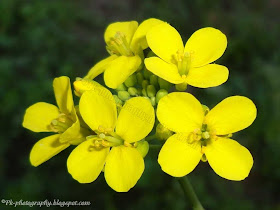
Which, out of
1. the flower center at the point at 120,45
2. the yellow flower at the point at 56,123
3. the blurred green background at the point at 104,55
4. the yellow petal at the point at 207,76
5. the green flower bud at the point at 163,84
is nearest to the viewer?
the yellow petal at the point at 207,76

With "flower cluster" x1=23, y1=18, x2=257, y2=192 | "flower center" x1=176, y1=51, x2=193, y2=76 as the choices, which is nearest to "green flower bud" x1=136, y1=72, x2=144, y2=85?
"flower cluster" x1=23, y1=18, x2=257, y2=192

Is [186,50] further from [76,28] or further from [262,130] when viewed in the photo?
[76,28]

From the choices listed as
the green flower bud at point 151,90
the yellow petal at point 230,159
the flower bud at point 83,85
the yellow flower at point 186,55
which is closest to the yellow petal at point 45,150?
the flower bud at point 83,85

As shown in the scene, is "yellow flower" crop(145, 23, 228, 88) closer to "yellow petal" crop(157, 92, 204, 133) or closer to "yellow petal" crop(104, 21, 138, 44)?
"yellow petal" crop(157, 92, 204, 133)

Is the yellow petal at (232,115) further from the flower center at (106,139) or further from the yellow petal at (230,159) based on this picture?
the flower center at (106,139)

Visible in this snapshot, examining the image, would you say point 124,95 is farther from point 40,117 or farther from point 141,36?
point 40,117

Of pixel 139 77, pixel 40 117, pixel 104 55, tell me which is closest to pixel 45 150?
pixel 40 117

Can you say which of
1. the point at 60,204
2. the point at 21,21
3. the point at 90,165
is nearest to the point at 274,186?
the point at 60,204
